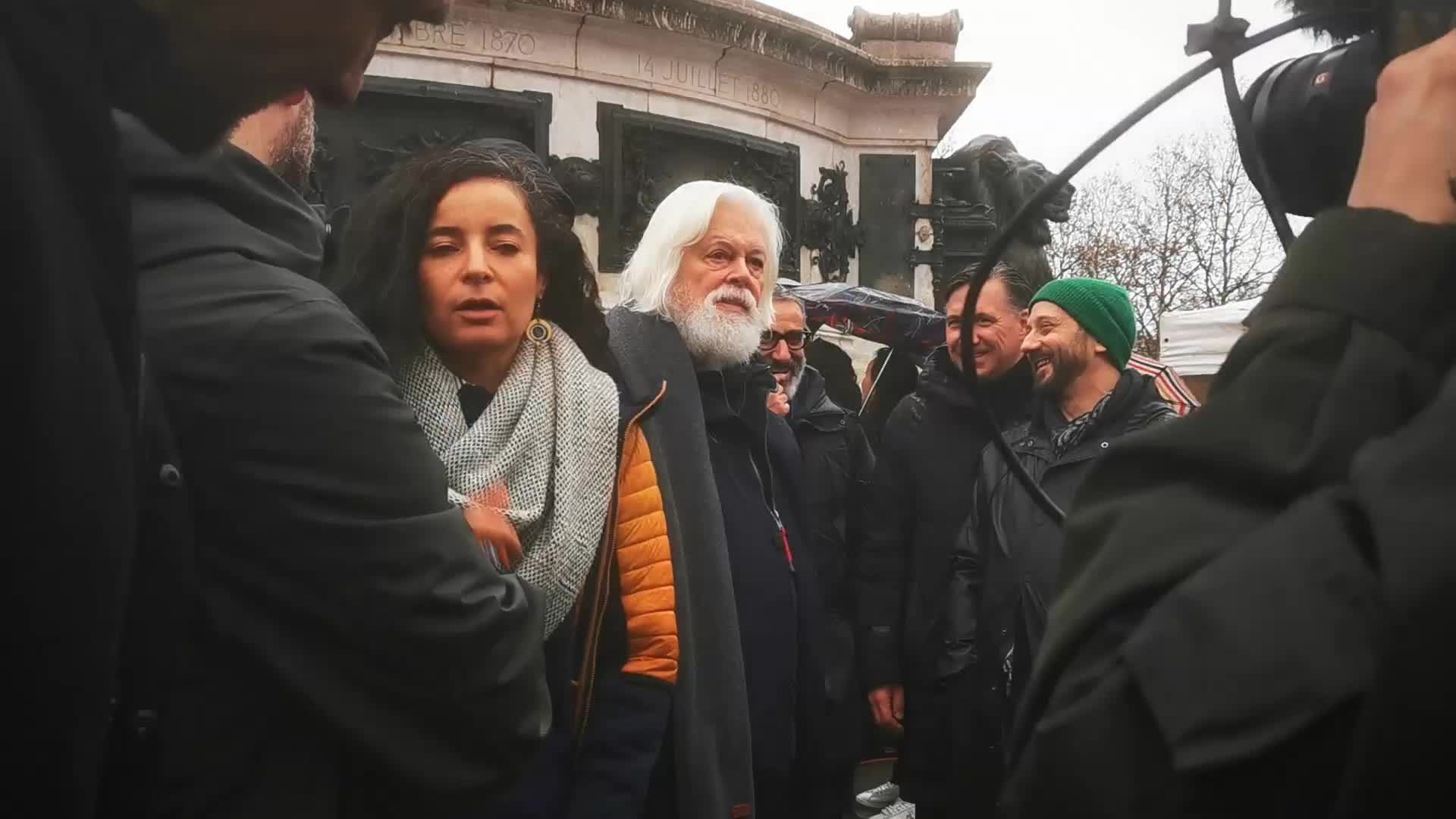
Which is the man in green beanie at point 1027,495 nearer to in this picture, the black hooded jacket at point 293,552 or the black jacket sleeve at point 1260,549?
the black hooded jacket at point 293,552

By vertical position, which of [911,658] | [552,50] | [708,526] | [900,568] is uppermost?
[552,50]

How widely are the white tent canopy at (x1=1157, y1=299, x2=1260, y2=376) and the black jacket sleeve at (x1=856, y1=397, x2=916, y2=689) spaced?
7295 mm

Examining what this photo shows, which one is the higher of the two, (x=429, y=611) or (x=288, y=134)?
(x=288, y=134)

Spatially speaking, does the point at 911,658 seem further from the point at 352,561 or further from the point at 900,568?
the point at 352,561

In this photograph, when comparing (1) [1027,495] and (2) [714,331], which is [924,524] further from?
(2) [714,331]

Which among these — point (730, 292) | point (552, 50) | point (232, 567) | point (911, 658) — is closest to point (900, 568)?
point (911, 658)

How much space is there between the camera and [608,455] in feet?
8.02

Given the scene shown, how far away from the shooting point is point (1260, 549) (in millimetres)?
895

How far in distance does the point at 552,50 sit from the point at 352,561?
7.46 metres

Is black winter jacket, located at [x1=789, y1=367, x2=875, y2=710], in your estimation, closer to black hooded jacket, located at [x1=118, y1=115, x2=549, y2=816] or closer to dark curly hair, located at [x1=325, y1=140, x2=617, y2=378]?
dark curly hair, located at [x1=325, y1=140, x2=617, y2=378]

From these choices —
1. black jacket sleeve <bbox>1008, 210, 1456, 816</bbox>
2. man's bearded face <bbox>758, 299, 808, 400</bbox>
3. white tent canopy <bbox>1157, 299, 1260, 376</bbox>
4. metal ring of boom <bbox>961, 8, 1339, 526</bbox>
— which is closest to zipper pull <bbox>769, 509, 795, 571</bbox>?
metal ring of boom <bbox>961, 8, 1339, 526</bbox>

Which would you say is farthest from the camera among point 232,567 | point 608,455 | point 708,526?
point 708,526

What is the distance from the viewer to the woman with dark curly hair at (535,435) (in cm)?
229

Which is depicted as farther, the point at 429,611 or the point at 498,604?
the point at 498,604
